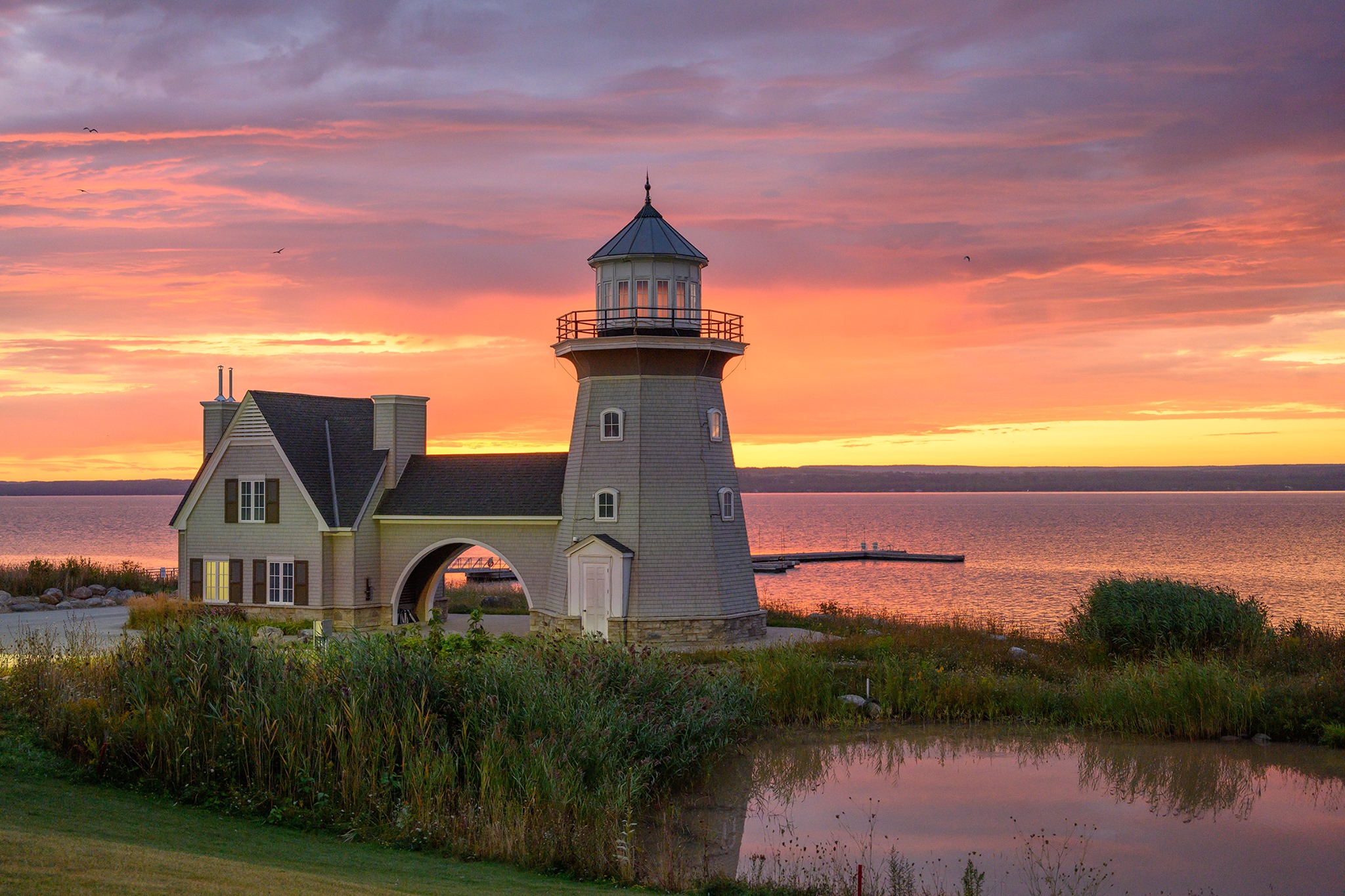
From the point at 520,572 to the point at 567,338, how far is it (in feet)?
20.6

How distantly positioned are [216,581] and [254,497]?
9.03 feet

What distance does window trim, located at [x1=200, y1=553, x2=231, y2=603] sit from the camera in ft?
109

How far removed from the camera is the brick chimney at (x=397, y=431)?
3306cm

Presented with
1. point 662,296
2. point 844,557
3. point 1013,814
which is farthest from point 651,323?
point 844,557

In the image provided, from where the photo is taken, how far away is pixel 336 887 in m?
9.91

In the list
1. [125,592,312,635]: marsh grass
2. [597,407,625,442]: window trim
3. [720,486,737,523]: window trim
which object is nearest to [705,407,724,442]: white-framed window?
[720,486,737,523]: window trim

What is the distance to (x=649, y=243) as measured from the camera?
28922 mm

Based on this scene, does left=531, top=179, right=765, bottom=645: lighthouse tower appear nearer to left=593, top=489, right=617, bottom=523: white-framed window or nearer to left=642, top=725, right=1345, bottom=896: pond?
left=593, top=489, right=617, bottom=523: white-framed window

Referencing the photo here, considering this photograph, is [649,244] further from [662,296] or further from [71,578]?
[71,578]

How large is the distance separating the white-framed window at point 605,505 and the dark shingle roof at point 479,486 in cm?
163

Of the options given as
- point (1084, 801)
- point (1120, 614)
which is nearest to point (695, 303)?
Answer: point (1120, 614)

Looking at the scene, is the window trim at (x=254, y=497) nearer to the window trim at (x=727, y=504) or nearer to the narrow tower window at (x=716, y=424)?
the narrow tower window at (x=716, y=424)

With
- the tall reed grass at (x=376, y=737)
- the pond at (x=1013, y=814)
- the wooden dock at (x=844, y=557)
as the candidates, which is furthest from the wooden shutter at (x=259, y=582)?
the wooden dock at (x=844, y=557)

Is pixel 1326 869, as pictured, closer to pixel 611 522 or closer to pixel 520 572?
pixel 611 522
